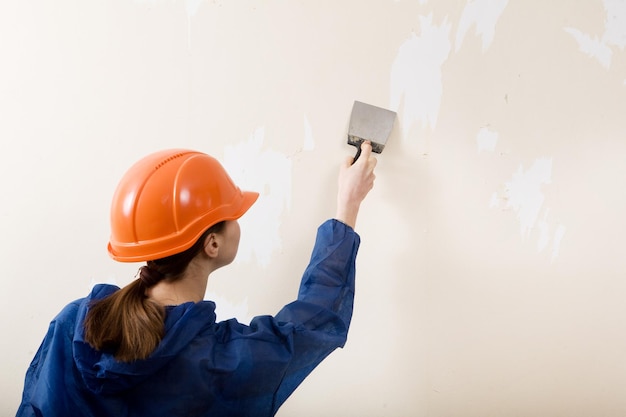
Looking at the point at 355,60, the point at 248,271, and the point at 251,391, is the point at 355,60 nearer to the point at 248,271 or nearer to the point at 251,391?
the point at 248,271

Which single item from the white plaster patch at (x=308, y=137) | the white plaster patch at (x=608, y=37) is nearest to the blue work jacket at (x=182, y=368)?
the white plaster patch at (x=308, y=137)

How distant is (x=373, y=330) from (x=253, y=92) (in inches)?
27.6

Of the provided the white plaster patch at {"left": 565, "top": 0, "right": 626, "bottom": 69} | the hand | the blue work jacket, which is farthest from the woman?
the white plaster patch at {"left": 565, "top": 0, "right": 626, "bottom": 69}

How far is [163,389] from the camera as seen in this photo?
67 centimetres

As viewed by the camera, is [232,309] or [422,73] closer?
[422,73]

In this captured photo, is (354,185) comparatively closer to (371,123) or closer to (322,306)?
(371,123)

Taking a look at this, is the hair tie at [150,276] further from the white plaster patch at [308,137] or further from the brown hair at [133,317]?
the white plaster patch at [308,137]

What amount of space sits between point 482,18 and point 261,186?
67 centimetres

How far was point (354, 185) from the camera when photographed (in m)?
0.93

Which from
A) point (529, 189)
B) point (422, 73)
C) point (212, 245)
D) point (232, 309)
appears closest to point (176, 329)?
point (212, 245)

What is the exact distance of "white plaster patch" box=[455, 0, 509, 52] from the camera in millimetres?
960

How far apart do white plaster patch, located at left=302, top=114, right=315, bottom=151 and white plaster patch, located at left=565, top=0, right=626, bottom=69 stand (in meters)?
0.67

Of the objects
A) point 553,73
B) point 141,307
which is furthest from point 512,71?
point 141,307

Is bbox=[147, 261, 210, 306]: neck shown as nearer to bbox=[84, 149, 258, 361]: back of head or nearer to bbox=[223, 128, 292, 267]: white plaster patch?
bbox=[84, 149, 258, 361]: back of head
